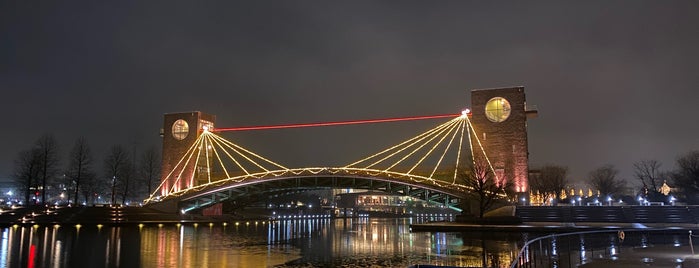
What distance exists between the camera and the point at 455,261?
21766 millimetres

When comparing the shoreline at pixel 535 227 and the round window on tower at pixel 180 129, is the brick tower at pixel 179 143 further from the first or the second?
the shoreline at pixel 535 227

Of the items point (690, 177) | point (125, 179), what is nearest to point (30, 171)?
point (125, 179)

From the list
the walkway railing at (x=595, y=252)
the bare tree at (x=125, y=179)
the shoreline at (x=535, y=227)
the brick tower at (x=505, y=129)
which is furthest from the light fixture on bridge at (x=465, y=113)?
the bare tree at (x=125, y=179)

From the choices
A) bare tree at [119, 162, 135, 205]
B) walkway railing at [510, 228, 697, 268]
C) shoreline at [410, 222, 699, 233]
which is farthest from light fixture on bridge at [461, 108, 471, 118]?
bare tree at [119, 162, 135, 205]

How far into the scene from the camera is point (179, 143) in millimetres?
80375

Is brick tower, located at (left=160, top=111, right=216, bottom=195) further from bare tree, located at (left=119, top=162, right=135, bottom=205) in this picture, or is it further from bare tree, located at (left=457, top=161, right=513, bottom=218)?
bare tree, located at (left=457, top=161, right=513, bottom=218)

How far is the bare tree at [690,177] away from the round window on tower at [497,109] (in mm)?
38421

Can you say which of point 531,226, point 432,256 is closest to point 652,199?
point 531,226

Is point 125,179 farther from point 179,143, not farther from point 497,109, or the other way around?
point 497,109

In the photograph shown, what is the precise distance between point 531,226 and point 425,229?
29.3ft

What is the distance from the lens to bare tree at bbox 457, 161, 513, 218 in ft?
169

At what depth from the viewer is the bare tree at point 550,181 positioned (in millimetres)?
100450

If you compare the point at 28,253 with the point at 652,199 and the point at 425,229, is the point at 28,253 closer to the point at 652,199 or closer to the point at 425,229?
the point at 425,229

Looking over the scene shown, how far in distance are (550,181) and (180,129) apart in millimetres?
72186
